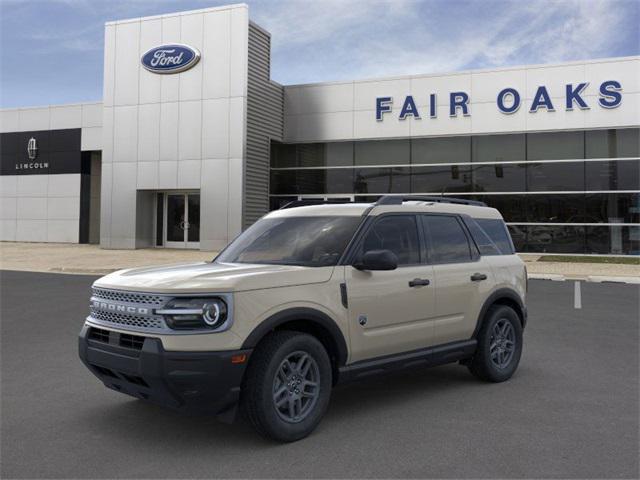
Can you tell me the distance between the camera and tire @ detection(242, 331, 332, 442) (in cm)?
412

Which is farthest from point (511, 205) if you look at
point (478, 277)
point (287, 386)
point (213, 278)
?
point (213, 278)

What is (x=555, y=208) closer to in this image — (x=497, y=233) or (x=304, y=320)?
(x=497, y=233)

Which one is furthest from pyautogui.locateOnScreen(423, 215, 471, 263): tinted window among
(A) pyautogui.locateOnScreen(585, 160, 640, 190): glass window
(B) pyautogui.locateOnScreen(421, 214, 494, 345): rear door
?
(A) pyautogui.locateOnScreen(585, 160, 640, 190): glass window

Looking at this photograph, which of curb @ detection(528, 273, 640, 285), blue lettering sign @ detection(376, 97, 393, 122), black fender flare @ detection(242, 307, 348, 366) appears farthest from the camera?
blue lettering sign @ detection(376, 97, 393, 122)

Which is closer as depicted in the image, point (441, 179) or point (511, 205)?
point (511, 205)

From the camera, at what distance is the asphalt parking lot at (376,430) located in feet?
12.7

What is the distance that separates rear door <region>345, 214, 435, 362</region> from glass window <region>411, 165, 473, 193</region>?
20.5 metres

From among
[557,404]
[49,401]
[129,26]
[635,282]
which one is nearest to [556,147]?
[635,282]

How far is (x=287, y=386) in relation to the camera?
432cm

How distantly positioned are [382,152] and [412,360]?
22004 mm

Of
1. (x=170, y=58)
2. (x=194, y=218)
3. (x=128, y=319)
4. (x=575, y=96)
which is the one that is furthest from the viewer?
(x=194, y=218)

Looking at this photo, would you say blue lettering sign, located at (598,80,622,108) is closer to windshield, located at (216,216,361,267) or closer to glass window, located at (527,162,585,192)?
glass window, located at (527,162,585,192)

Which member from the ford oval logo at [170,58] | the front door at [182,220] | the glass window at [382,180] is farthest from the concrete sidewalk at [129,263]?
the ford oval logo at [170,58]

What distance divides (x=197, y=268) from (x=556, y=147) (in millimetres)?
22211
